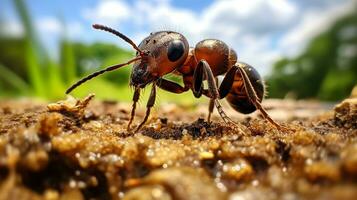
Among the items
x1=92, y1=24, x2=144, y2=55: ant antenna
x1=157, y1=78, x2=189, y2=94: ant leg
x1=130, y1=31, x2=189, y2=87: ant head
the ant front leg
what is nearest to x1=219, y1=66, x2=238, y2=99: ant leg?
the ant front leg

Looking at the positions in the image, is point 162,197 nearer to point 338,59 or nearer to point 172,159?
point 172,159

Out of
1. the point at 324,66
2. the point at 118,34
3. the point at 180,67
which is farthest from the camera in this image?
the point at 324,66

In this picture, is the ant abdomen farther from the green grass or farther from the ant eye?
the green grass

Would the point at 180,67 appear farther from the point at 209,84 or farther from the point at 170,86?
the point at 209,84

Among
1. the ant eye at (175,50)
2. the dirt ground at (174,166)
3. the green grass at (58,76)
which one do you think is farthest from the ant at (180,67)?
the green grass at (58,76)

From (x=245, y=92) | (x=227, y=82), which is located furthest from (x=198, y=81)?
(x=245, y=92)

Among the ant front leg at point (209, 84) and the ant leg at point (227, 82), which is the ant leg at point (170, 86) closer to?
the ant front leg at point (209, 84)

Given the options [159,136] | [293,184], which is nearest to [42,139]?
[159,136]
